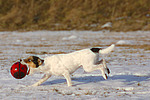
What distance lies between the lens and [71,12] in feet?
203

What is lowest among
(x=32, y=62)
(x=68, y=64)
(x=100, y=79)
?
(x=100, y=79)

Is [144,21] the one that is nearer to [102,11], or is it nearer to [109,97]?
[102,11]

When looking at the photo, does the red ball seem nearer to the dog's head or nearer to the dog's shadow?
the dog's head

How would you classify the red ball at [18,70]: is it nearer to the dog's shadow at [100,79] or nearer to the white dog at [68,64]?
the white dog at [68,64]

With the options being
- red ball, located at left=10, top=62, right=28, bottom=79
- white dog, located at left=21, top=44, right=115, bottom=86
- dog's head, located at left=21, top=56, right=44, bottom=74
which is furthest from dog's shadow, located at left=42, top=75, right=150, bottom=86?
red ball, located at left=10, top=62, right=28, bottom=79

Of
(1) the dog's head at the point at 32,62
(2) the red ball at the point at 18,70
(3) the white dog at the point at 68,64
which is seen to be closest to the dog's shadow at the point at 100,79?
(3) the white dog at the point at 68,64

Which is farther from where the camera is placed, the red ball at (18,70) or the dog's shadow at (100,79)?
the dog's shadow at (100,79)

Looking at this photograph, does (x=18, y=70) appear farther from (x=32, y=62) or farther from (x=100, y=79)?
(x=100, y=79)

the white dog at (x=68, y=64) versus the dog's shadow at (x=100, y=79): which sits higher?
the white dog at (x=68, y=64)

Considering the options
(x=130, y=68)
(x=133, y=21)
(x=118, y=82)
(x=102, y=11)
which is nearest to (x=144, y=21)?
(x=133, y=21)

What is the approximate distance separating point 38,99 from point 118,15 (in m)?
55.3

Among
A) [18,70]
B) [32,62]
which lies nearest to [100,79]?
[32,62]

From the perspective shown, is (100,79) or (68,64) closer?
(68,64)

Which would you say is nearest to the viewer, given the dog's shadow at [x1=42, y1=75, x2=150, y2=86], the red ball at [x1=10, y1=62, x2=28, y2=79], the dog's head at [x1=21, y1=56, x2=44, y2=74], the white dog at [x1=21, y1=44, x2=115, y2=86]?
the red ball at [x1=10, y1=62, x2=28, y2=79]
